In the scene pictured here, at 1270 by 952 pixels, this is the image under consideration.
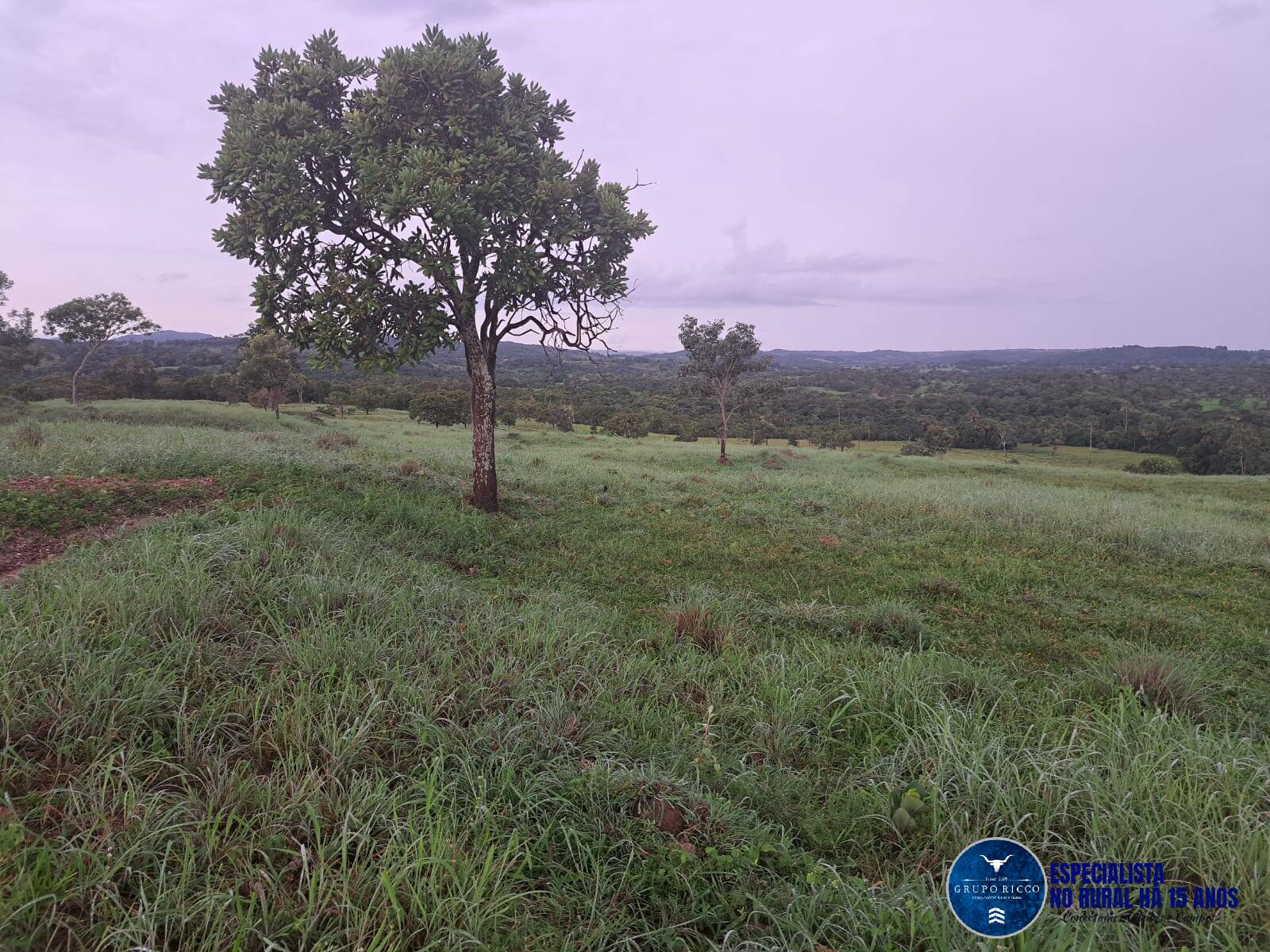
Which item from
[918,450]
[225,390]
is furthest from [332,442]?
[918,450]

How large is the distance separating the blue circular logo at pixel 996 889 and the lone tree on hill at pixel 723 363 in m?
31.0

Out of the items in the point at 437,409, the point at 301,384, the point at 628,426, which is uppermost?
the point at 301,384

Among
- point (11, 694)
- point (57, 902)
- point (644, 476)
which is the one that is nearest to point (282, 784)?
point (57, 902)

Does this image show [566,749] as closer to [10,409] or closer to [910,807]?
[910,807]

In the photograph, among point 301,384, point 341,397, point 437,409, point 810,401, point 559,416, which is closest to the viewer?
point 437,409

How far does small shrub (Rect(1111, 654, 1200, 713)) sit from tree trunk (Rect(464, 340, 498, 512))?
35.0ft

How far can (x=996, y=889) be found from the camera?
2.52 metres

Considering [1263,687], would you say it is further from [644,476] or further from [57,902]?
[644,476]

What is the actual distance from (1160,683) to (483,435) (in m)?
11.5

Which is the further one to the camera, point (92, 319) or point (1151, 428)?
point (1151, 428)

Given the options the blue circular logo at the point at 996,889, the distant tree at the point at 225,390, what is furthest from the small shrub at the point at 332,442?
the distant tree at the point at 225,390

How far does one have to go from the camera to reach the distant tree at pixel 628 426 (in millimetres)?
54094

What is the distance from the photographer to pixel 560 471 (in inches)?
774

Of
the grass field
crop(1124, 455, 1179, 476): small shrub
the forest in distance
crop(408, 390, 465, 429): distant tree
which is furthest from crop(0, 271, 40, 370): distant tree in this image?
crop(1124, 455, 1179, 476): small shrub
